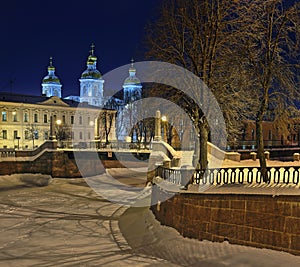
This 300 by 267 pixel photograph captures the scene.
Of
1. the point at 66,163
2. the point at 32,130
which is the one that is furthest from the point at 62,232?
the point at 32,130

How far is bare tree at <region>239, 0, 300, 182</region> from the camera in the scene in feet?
42.4

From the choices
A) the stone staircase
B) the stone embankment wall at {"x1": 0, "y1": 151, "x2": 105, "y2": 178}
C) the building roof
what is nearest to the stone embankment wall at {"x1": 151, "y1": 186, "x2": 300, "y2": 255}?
the stone staircase

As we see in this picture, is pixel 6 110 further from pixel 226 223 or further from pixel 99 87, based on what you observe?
pixel 226 223

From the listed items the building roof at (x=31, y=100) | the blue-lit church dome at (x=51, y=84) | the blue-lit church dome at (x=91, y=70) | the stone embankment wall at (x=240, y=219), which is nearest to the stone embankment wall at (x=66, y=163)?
the stone embankment wall at (x=240, y=219)

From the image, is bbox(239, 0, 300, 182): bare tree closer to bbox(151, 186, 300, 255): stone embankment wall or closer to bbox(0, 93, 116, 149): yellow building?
bbox(151, 186, 300, 255): stone embankment wall

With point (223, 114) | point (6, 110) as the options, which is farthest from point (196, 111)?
point (6, 110)

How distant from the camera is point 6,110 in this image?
6172cm

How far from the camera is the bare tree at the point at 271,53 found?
12938 millimetres

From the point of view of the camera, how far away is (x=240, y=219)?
1048cm

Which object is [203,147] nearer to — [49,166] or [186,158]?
[186,158]

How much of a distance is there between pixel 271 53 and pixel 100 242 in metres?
8.92

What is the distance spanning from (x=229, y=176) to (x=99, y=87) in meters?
74.7

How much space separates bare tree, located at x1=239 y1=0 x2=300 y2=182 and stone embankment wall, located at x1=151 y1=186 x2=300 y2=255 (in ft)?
7.96

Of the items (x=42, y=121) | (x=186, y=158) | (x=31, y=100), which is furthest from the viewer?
(x=31, y=100)
